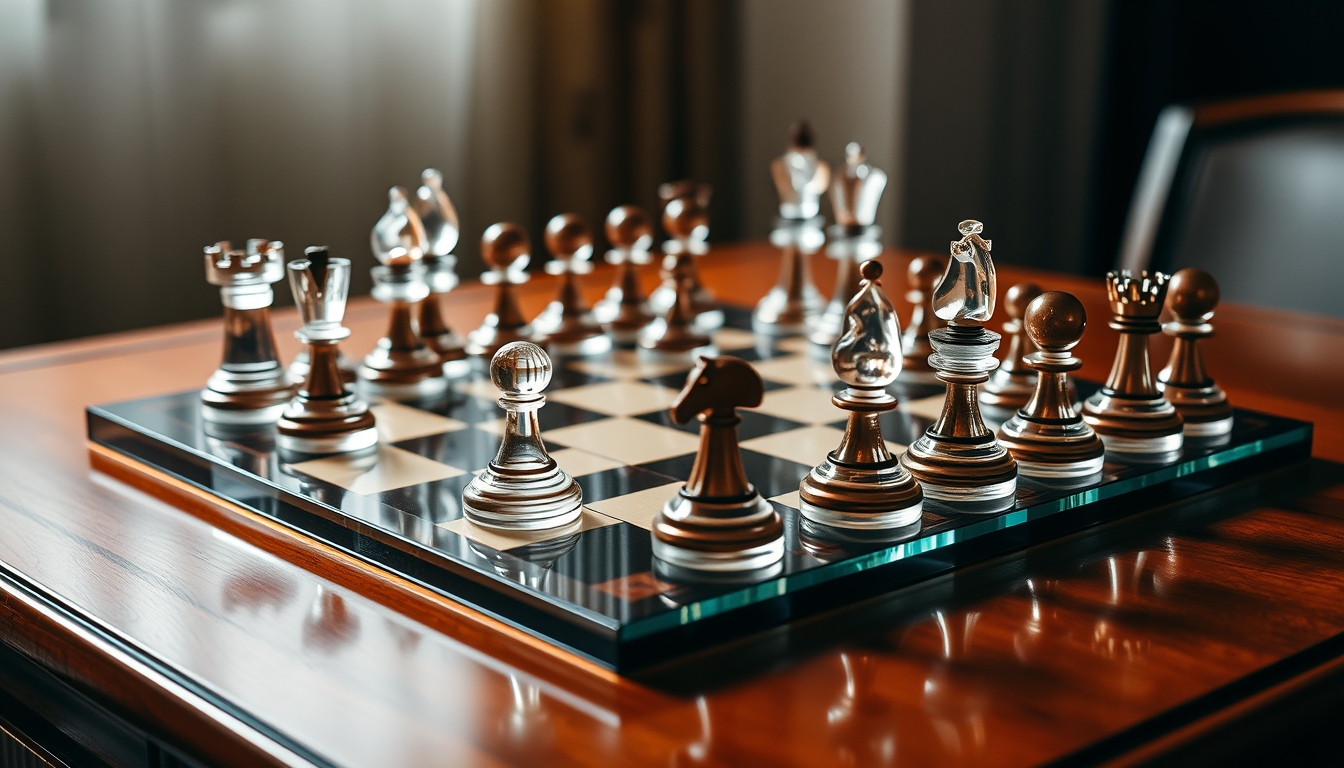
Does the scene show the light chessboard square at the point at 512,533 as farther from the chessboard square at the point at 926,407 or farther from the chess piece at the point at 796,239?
the chess piece at the point at 796,239

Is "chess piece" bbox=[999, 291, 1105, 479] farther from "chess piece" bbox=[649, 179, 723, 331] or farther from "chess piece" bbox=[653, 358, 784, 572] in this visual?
"chess piece" bbox=[649, 179, 723, 331]

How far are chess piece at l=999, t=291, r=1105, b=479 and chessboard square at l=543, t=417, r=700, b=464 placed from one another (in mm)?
268

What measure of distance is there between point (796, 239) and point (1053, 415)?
715mm

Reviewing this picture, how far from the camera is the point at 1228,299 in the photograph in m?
2.27

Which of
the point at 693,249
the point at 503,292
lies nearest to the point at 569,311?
the point at 503,292

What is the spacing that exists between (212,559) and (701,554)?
1.18 feet

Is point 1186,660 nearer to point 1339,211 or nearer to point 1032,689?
point 1032,689

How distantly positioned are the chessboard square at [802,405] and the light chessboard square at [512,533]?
0.36m

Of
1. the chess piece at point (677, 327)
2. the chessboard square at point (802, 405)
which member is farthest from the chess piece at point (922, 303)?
the chess piece at point (677, 327)

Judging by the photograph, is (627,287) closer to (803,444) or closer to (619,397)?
(619,397)

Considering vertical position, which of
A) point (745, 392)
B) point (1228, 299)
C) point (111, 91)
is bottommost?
point (1228, 299)

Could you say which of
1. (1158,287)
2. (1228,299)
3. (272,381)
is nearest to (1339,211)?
(1228,299)

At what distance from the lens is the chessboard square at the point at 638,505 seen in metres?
0.94

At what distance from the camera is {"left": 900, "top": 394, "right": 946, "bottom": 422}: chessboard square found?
126 cm
